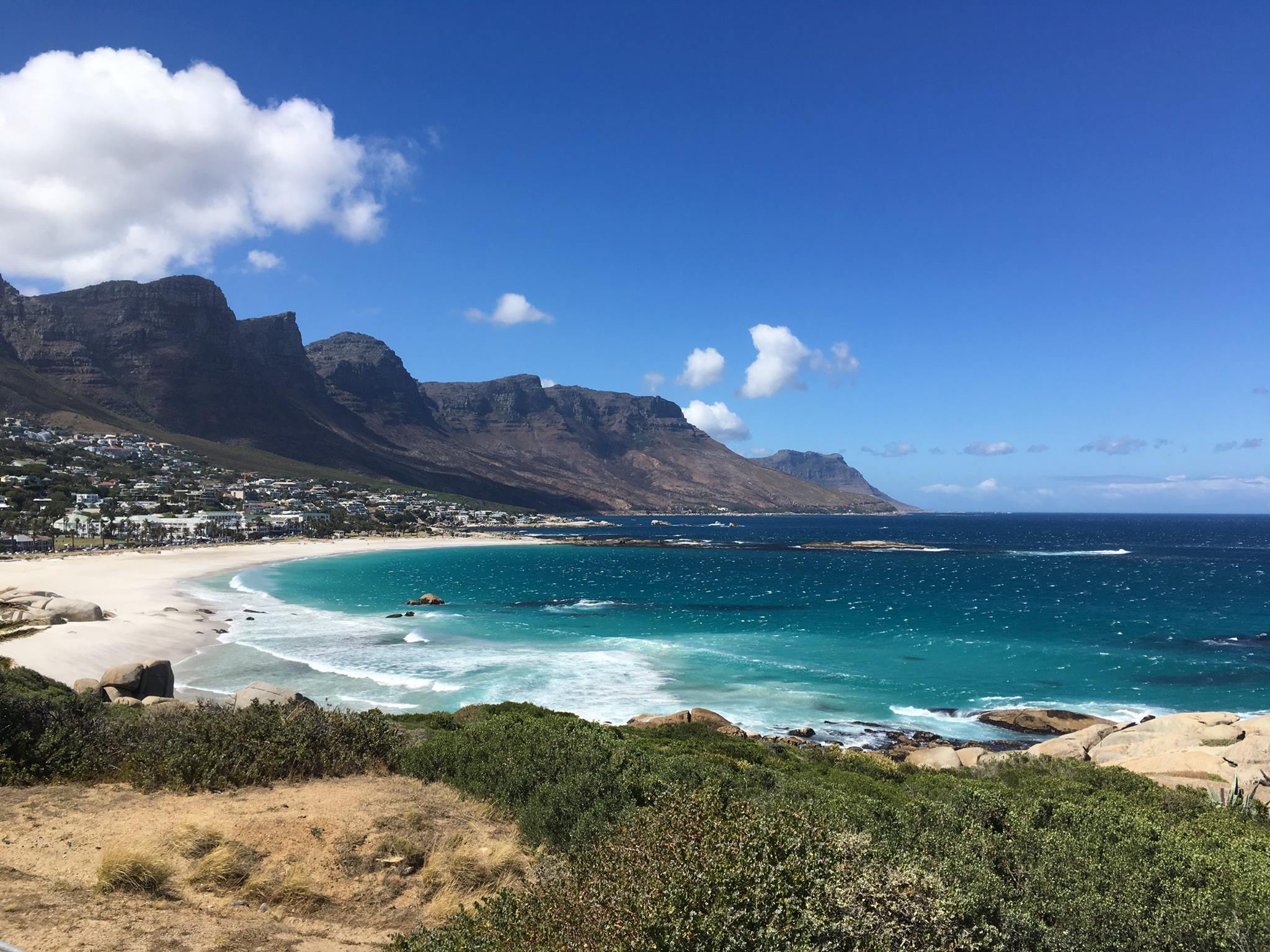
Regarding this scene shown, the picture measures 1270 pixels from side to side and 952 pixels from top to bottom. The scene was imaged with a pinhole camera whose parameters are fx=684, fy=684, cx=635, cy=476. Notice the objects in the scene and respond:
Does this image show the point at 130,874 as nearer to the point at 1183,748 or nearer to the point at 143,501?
the point at 1183,748

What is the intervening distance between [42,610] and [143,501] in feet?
391

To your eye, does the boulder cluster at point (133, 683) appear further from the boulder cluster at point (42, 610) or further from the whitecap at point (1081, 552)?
the whitecap at point (1081, 552)

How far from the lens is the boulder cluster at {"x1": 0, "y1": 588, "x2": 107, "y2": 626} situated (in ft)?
137

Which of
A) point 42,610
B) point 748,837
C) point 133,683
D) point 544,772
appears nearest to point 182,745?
point 544,772

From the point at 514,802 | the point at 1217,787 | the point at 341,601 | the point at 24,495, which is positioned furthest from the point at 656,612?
the point at 24,495

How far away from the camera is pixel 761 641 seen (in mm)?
51219

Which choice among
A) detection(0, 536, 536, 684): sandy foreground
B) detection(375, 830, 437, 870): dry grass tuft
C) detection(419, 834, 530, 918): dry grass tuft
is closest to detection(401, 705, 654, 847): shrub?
detection(419, 834, 530, 918): dry grass tuft

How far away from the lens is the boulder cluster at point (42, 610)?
41.7m

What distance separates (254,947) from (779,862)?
576cm

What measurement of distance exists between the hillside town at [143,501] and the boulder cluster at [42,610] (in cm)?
5959

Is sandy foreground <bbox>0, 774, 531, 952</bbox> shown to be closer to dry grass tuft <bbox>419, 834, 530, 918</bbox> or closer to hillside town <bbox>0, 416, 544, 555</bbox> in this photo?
dry grass tuft <bbox>419, 834, 530, 918</bbox>

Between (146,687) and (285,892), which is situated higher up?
(285,892)

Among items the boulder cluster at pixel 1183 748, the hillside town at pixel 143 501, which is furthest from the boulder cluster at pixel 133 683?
the hillside town at pixel 143 501

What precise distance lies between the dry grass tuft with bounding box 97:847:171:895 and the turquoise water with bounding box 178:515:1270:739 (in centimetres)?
2284
